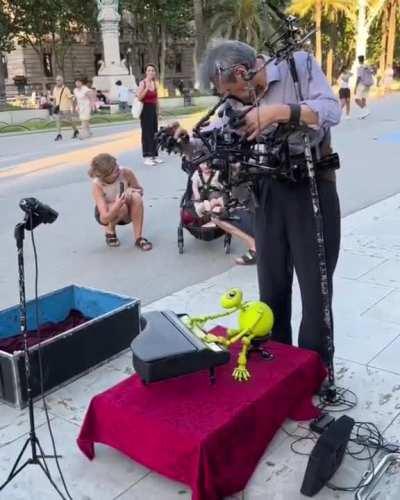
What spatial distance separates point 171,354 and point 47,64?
5189cm

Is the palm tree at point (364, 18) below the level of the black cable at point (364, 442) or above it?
above

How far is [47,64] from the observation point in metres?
50.8

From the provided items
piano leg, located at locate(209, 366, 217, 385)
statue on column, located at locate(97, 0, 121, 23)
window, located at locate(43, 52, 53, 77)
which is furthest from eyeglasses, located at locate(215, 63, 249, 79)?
window, located at locate(43, 52, 53, 77)

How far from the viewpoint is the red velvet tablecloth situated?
8.33 ft

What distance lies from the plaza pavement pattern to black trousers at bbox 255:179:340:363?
465 mm

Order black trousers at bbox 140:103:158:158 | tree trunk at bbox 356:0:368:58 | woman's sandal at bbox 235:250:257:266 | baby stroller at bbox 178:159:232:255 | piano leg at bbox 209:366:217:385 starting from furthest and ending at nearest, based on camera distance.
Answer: tree trunk at bbox 356:0:368:58 < black trousers at bbox 140:103:158:158 < baby stroller at bbox 178:159:232:255 < woman's sandal at bbox 235:250:257:266 < piano leg at bbox 209:366:217:385

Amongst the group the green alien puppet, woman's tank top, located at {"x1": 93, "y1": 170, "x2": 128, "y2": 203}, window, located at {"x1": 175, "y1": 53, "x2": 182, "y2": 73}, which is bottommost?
the green alien puppet

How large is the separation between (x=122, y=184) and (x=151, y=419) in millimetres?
3868

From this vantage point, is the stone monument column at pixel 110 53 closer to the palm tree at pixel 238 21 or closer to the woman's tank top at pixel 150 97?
the palm tree at pixel 238 21

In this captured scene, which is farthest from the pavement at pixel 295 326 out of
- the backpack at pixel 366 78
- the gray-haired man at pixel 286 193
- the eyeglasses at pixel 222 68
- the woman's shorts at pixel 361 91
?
the woman's shorts at pixel 361 91

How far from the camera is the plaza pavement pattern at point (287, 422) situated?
2.68 m

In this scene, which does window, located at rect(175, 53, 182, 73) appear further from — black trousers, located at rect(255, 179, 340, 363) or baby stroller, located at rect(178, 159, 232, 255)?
black trousers, located at rect(255, 179, 340, 363)

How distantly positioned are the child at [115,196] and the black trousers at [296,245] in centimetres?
300

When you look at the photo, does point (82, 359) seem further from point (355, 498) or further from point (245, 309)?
point (355, 498)
